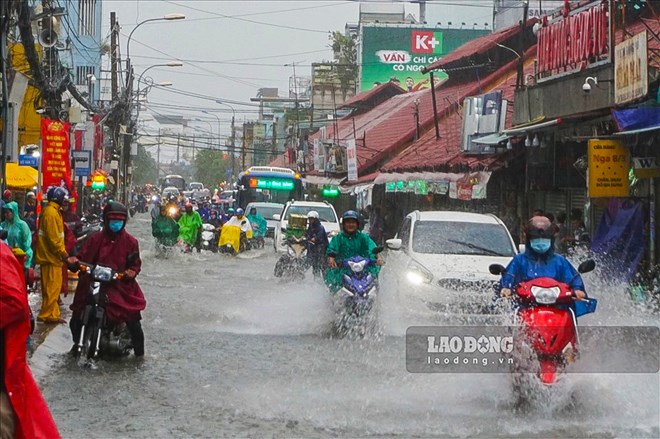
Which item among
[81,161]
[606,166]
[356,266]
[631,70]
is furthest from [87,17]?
[356,266]

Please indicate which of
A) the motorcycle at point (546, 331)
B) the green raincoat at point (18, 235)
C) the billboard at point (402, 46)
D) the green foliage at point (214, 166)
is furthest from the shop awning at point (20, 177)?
the green foliage at point (214, 166)

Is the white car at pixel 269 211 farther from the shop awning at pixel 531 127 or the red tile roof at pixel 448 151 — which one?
the shop awning at pixel 531 127

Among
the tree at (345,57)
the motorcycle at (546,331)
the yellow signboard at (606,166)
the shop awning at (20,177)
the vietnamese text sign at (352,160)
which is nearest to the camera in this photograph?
the motorcycle at (546,331)

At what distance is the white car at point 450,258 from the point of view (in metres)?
13.9

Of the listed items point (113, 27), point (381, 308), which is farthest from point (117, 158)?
point (381, 308)

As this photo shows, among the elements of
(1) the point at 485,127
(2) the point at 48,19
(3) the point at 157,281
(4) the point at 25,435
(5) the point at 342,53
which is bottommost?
(3) the point at 157,281

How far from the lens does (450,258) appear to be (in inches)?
580

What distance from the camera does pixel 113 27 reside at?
45.3 m

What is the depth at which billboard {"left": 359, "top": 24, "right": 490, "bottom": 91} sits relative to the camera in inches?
2749

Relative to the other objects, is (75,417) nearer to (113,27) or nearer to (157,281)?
(157,281)

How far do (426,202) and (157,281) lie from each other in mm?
15246

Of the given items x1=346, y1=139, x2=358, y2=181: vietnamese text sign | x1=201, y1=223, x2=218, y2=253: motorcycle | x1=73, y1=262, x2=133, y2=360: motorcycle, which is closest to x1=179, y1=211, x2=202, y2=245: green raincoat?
x1=201, y1=223, x2=218, y2=253: motorcycle

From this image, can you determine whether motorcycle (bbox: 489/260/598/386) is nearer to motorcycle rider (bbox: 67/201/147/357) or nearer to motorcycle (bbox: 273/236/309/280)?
motorcycle rider (bbox: 67/201/147/357)

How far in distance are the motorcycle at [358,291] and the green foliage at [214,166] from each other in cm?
12772
